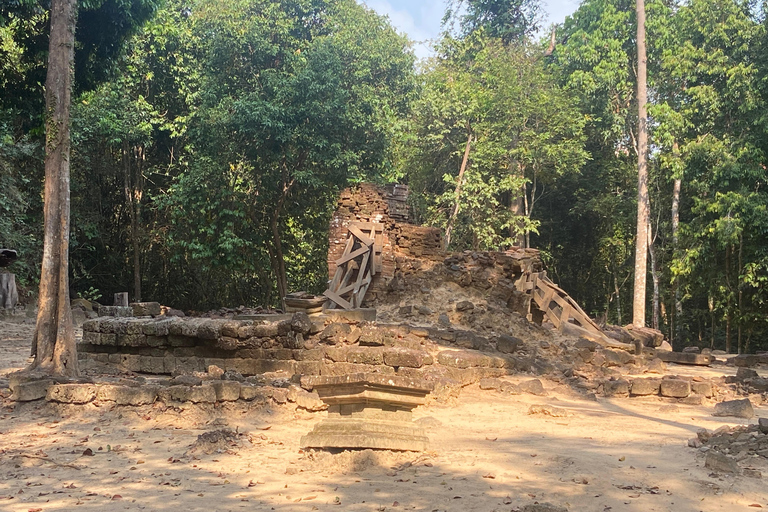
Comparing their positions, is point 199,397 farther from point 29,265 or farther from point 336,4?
point 336,4

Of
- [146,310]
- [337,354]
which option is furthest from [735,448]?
[146,310]

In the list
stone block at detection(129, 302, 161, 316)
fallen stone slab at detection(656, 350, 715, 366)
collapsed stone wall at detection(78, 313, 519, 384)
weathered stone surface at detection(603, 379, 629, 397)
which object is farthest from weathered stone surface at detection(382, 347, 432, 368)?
fallen stone slab at detection(656, 350, 715, 366)

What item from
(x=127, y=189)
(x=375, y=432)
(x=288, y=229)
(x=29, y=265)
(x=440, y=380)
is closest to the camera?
(x=375, y=432)

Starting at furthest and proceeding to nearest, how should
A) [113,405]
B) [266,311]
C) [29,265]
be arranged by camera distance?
[29,265]
[266,311]
[113,405]

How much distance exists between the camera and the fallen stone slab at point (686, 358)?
15359mm

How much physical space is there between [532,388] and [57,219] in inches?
280

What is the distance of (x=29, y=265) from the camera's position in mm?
20594

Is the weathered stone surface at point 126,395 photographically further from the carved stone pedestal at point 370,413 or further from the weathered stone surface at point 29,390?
the carved stone pedestal at point 370,413

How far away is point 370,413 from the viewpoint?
6.24 meters

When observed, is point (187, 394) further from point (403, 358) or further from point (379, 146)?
point (379, 146)

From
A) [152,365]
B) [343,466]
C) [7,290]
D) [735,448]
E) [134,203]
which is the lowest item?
[343,466]

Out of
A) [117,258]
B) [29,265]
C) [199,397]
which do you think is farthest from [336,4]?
[199,397]

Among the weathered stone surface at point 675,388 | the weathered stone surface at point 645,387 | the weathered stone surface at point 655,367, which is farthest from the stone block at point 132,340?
the weathered stone surface at point 655,367

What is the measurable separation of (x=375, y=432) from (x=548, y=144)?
19.6m
